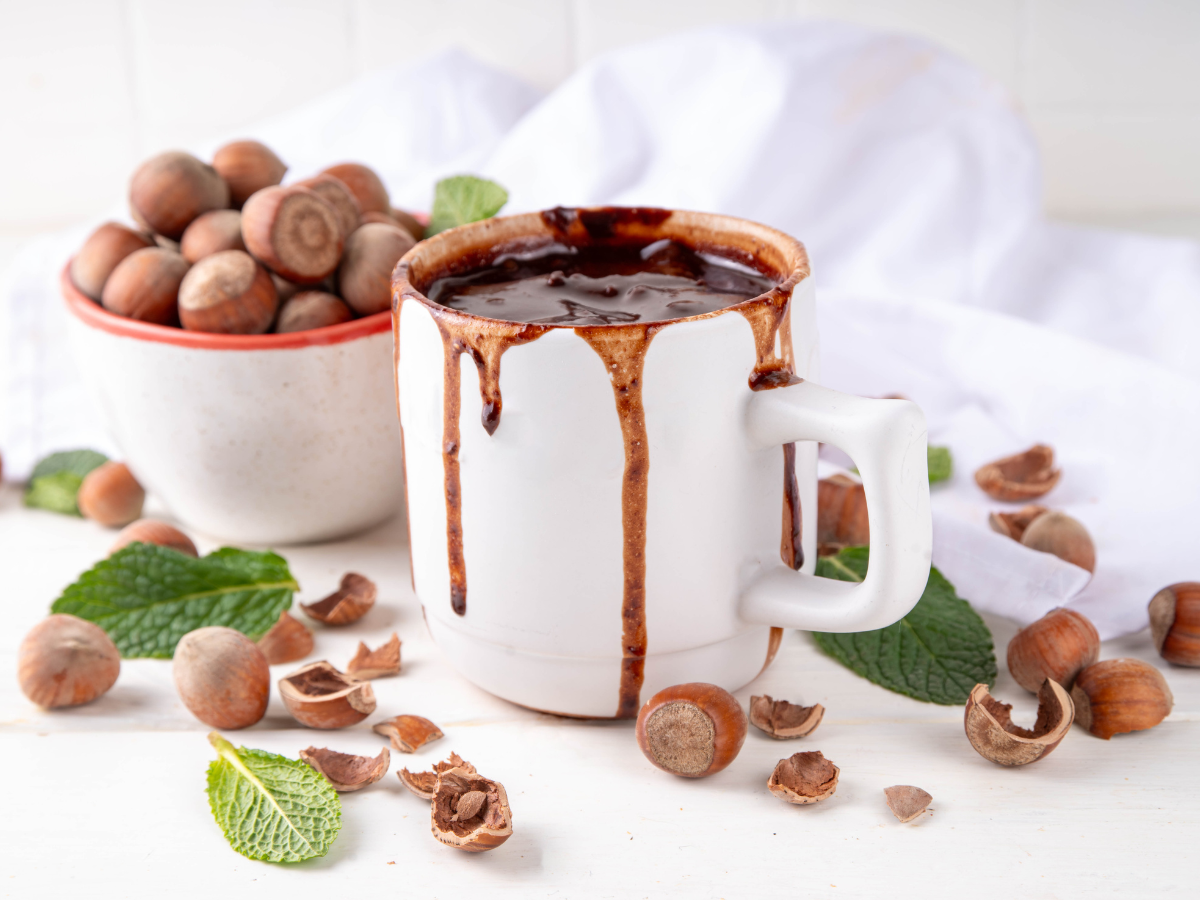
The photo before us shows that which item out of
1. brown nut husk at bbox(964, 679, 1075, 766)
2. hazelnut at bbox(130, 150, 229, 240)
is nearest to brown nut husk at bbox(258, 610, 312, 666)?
hazelnut at bbox(130, 150, 229, 240)

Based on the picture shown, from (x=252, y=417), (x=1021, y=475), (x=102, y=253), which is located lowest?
(x=1021, y=475)

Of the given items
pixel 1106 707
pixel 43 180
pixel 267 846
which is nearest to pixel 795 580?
pixel 1106 707

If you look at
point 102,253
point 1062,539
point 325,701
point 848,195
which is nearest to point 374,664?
point 325,701

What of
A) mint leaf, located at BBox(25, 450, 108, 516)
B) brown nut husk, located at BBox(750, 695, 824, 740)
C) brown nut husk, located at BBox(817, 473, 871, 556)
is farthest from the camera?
mint leaf, located at BBox(25, 450, 108, 516)

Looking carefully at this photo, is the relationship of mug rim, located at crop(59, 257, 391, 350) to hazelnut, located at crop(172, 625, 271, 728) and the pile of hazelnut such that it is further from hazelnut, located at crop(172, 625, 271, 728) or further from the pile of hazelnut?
hazelnut, located at crop(172, 625, 271, 728)

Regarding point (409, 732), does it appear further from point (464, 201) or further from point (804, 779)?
point (464, 201)

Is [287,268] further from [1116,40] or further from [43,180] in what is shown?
[1116,40]

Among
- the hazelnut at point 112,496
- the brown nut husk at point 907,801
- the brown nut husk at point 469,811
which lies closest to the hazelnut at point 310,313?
the hazelnut at point 112,496
